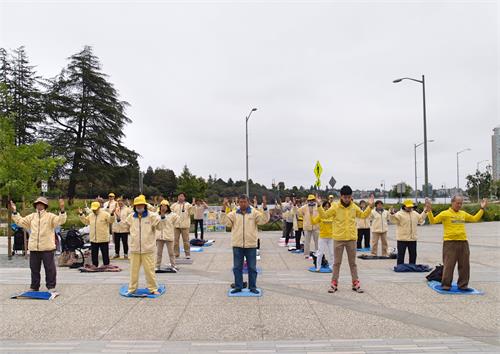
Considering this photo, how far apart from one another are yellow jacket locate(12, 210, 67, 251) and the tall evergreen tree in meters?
38.2

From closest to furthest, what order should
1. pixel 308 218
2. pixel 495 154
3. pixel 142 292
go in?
pixel 142 292 → pixel 308 218 → pixel 495 154

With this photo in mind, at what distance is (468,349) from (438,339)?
0.43m

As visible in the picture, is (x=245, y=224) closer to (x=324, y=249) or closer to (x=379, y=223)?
(x=324, y=249)

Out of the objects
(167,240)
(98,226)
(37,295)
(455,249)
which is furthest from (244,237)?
(98,226)

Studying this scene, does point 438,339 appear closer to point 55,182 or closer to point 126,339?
point 126,339

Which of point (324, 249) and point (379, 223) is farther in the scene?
point (379, 223)

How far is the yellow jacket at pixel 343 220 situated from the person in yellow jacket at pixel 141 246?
141 inches

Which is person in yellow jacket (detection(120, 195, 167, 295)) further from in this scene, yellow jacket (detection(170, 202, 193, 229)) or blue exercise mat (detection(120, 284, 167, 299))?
yellow jacket (detection(170, 202, 193, 229))

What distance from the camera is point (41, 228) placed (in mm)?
8375

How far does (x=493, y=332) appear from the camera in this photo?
227 inches

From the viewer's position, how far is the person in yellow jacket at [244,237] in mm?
8219

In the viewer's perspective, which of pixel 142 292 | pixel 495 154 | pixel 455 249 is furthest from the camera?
pixel 495 154

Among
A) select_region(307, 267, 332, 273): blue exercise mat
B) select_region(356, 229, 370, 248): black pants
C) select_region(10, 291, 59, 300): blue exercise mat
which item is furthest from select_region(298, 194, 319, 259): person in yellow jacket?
select_region(10, 291, 59, 300): blue exercise mat

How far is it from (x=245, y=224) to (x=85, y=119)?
41.9 metres
